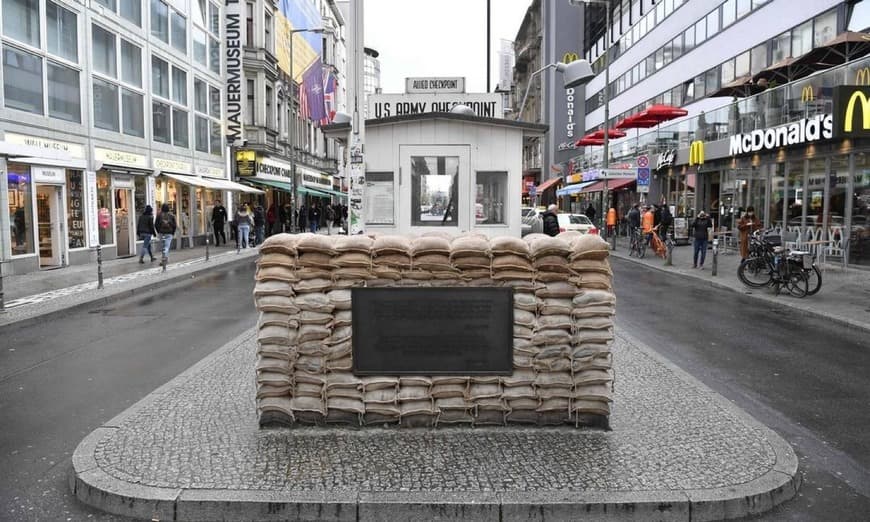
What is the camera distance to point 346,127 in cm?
1004

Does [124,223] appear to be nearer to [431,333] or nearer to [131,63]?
[131,63]

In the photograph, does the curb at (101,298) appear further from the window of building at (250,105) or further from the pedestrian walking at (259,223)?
the window of building at (250,105)

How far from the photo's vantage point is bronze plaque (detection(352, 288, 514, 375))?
5.00m

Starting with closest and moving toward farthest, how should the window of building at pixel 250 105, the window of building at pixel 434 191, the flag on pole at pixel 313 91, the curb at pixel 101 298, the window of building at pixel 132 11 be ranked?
the window of building at pixel 434 191, the curb at pixel 101 298, the window of building at pixel 132 11, the flag on pole at pixel 313 91, the window of building at pixel 250 105

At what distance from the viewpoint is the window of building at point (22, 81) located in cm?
1683

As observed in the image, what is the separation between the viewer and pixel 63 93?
63.6 feet

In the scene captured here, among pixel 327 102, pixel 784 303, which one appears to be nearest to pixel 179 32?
pixel 327 102

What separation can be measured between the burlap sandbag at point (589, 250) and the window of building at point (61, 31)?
63.0 feet

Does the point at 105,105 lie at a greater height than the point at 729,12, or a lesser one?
lesser

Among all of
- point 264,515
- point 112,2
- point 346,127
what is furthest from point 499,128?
point 112,2

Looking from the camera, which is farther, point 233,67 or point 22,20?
point 233,67

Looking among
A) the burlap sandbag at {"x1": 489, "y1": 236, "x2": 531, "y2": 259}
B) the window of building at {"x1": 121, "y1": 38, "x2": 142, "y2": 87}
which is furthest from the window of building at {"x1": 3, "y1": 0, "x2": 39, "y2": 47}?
the burlap sandbag at {"x1": 489, "y1": 236, "x2": 531, "y2": 259}

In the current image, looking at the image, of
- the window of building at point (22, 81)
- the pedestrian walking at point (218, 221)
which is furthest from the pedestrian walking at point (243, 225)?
the window of building at point (22, 81)

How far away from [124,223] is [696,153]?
22361mm
